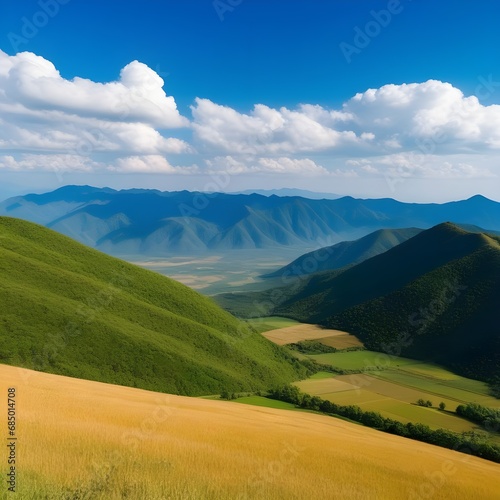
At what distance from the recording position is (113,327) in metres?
102

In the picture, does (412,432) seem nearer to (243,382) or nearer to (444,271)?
(243,382)

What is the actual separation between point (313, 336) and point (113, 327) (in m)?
96.9

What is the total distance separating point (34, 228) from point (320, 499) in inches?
6385

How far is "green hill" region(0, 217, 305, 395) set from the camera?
88000mm

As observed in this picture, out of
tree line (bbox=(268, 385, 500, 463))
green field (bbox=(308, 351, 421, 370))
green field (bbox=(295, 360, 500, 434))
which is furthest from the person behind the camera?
green field (bbox=(308, 351, 421, 370))

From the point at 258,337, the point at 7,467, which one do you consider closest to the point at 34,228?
the point at 258,337

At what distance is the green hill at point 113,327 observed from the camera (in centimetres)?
8800

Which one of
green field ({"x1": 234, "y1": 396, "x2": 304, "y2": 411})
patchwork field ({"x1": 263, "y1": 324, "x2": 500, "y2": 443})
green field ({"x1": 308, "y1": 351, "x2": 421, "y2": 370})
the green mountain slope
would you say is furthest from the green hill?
the green mountain slope

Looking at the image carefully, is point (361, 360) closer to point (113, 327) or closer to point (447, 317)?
point (447, 317)

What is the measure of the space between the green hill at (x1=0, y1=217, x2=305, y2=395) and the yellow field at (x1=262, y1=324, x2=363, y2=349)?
3059 cm

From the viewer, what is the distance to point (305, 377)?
391ft

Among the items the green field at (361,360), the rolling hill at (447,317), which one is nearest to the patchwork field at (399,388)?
the green field at (361,360)

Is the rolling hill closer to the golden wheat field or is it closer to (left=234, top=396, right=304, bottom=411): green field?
(left=234, top=396, right=304, bottom=411): green field

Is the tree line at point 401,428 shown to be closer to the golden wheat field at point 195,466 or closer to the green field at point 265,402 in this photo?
the green field at point 265,402
